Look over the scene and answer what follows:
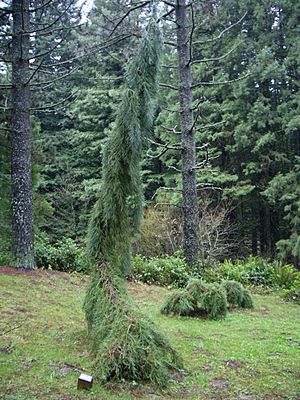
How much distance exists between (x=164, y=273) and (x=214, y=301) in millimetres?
3158

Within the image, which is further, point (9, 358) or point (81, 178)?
point (81, 178)

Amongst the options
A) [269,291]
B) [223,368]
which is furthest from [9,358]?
[269,291]

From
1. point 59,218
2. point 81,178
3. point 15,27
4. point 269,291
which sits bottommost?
point 269,291

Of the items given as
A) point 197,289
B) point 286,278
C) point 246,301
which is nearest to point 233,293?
point 246,301

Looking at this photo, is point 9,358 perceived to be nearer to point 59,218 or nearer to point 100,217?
point 100,217

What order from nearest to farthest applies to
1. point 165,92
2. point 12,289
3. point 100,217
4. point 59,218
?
point 100,217, point 12,289, point 59,218, point 165,92

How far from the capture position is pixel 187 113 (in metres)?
9.45

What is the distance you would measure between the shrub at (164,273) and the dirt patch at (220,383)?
17.6 feet

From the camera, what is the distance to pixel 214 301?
609cm

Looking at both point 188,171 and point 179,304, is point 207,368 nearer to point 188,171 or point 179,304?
point 179,304

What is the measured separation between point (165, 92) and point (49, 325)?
16049 millimetres

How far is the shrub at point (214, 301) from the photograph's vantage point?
238 inches

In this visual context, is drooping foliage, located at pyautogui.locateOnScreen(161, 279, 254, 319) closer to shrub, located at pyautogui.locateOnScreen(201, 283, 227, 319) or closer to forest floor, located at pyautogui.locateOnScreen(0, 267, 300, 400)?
shrub, located at pyautogui.locateOnScreen(201, 283, 227, 319)

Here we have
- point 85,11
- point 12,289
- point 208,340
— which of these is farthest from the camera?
point 85,11
